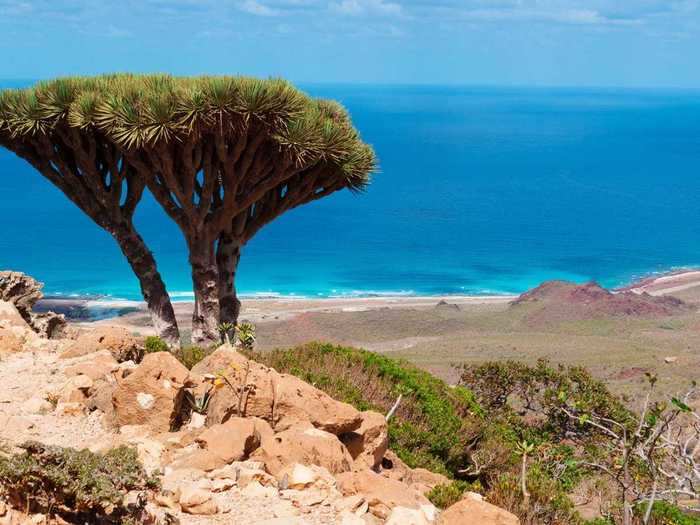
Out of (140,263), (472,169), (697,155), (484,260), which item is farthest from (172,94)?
(697,155)

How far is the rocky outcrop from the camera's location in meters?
12.4

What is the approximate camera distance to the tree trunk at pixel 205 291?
53.3 ft

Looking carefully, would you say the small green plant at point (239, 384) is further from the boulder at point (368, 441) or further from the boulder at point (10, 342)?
the boulder at point (10, 342)

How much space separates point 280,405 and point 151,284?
9643 mm

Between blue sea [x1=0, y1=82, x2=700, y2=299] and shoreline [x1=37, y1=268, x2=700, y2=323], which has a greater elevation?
blue sea [x1=0, y1=82, x2=700, y2=299]

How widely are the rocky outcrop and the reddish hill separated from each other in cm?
3521

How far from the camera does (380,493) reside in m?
6.37

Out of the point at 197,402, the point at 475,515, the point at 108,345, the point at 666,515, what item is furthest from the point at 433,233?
the point at 475,515

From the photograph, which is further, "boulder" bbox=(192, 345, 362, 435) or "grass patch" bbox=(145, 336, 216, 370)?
"grass patch" bbox=(145, 336, 216, 370)

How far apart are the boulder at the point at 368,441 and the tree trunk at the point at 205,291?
8.58 metres

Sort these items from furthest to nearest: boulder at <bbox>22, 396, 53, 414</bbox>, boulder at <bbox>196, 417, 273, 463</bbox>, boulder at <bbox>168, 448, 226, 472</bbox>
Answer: boulder at <bbox>22, 396, 53, 414</bbox> → boulder at <bbox>196, 417, 273, 463</bbox> → boulder at <bbox>168, 448, 226, 472</bbox>

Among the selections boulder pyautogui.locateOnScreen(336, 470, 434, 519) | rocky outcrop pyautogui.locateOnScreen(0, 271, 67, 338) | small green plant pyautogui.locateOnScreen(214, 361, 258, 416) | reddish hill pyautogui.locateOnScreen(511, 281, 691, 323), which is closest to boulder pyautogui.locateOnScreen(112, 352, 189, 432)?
small green plant pyautogui.locateOnScreen(214, 361, 258, 416)

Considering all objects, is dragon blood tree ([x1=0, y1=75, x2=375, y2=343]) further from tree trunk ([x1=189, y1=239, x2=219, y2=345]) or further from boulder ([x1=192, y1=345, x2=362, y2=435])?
boulder ([x1=192, y1=345, x2=362, y2=435])

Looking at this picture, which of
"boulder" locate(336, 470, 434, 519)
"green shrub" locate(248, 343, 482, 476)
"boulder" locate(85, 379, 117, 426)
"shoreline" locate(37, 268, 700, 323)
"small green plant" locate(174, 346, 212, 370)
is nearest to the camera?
"boulder" locate(336, 470, 434, 519)
